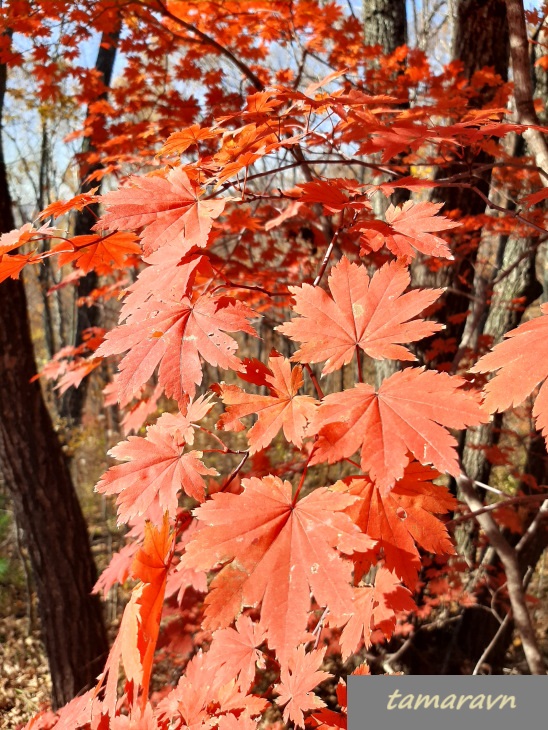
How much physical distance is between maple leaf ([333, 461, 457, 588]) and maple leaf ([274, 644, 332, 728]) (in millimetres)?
519

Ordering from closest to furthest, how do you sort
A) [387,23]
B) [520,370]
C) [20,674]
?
[520,370] < [387,23] < [20,674]

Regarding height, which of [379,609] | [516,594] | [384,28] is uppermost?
[384,28]

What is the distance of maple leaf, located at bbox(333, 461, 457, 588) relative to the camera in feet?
3.30

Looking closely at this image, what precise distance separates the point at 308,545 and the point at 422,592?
3536mm

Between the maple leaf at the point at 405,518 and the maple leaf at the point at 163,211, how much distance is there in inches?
24.1

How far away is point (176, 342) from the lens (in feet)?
3.60

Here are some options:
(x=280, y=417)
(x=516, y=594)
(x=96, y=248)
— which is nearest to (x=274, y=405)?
(x=280, y=417)

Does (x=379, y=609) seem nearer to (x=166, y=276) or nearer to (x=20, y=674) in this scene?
(x=166, y=276)

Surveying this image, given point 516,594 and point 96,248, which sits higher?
point 96,248

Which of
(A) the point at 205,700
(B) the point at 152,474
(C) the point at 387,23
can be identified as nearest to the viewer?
(B) the point at 152,474

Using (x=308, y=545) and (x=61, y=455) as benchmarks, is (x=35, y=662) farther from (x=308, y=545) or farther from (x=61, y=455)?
(x=308, y=545)

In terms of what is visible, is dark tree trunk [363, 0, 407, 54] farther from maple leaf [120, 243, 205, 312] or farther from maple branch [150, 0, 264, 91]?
maple leaf [120, 243, 205, 312]

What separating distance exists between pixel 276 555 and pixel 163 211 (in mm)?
742

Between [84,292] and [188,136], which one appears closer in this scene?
[188,136]
